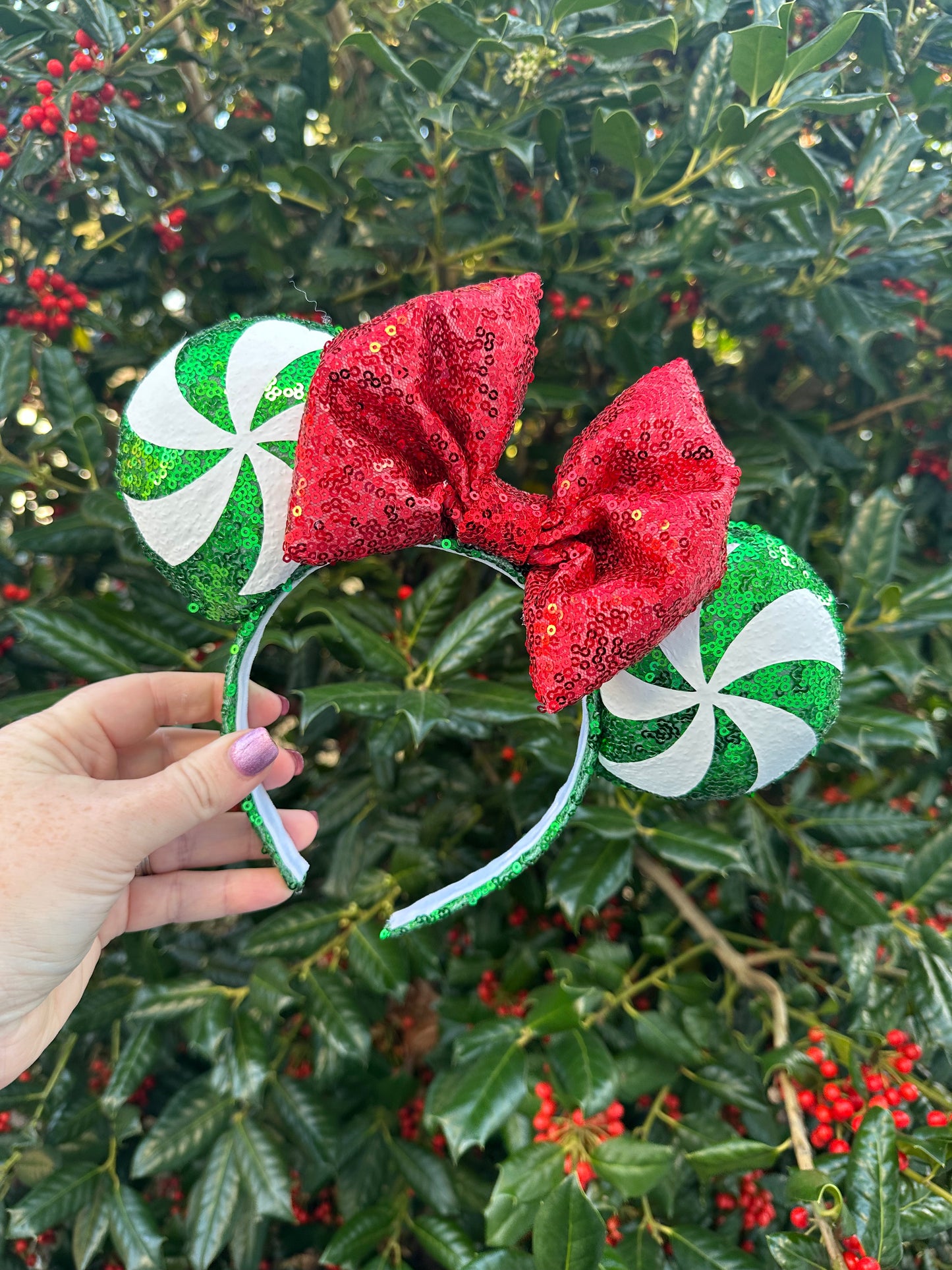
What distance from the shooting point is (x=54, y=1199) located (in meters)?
0.94

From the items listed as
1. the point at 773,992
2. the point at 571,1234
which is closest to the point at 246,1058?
the point at 571,1234

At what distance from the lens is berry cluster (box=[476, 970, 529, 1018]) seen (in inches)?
39.8

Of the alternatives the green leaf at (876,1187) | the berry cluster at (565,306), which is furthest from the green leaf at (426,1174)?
the berry cluster at (565,306)

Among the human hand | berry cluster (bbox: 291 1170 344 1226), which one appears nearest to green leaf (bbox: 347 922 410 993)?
the human hand

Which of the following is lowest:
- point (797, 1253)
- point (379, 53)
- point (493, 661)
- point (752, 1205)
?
point (752, 1205)

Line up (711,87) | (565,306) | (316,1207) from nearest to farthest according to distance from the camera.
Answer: (711,87), (565,306), (316,1207)

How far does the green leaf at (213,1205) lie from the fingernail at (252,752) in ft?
2.20

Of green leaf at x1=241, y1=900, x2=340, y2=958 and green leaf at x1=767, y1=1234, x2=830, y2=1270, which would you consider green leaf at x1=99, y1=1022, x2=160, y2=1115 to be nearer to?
green leaf at x1=241, y1=900, x2=340, y2=958

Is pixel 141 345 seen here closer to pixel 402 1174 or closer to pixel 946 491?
pixel 402 1174

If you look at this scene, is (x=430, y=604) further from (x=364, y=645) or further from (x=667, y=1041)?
(x=667, y=1041)

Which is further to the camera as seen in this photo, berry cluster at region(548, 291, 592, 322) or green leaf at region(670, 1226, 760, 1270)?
berry cluster at region(548, 291, 592, 322)

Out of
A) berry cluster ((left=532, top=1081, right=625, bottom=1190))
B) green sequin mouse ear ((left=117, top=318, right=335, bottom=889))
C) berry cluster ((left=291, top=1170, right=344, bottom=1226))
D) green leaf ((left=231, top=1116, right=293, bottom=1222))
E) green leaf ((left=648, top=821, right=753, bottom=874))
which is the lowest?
berry cluster ((left=291, top=1170, right=344, bottom=1226))

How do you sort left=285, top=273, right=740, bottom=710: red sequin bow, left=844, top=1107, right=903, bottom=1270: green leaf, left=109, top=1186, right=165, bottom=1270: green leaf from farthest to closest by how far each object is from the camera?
1. left=109, top=1186, right=165, bottom=1270: green leaf
2. left=844, top=1107, right=903, bottom=1270: green leaf
3. left=285, top=273, right=740, bottom=710: red sequin bow

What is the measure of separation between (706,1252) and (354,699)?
2.40 ft
